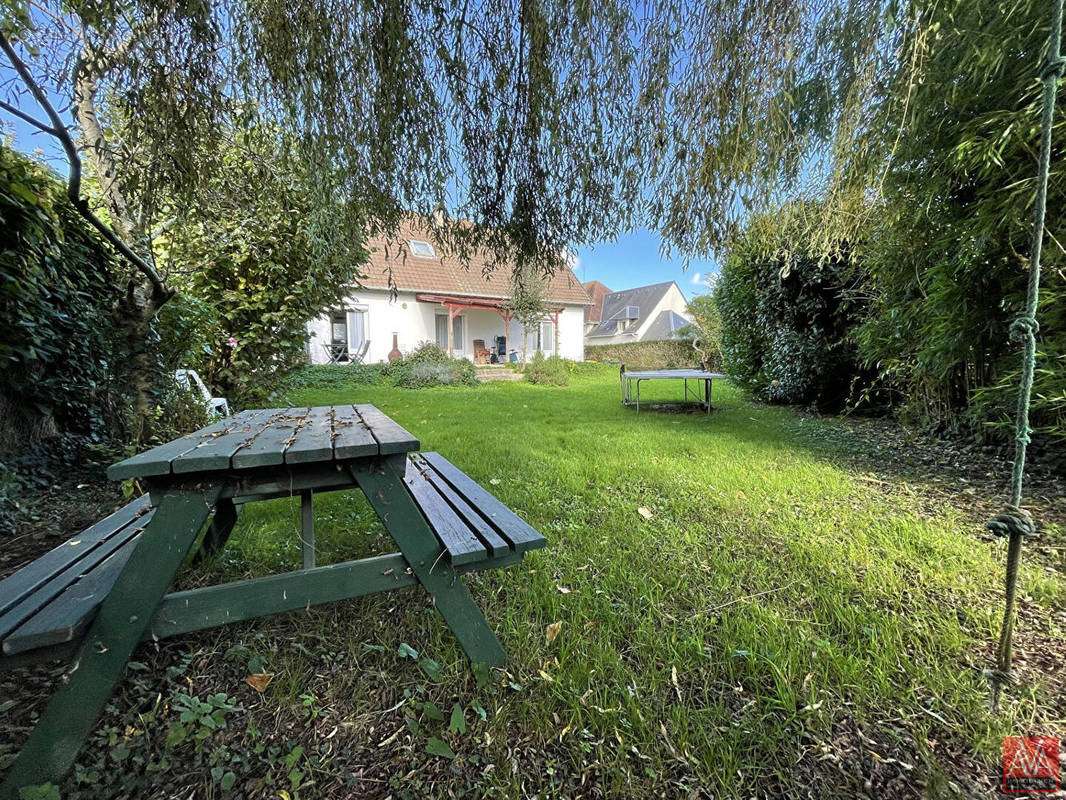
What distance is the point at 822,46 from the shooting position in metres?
1.65

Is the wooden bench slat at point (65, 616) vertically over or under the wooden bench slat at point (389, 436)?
under

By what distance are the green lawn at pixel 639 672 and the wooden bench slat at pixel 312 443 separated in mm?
737

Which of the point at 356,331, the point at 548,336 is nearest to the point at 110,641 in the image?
the point at 356,331

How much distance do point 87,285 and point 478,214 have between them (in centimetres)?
295

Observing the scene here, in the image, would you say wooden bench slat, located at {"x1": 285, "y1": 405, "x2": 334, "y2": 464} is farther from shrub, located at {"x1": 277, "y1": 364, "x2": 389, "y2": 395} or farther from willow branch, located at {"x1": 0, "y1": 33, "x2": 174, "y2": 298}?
shrub, located at {"x1": 277, "y1": 364, "x2": 389, "y2": 395}

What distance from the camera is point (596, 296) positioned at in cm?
3256

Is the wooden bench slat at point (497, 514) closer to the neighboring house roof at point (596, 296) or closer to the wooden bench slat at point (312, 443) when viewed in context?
the wooden bench slat at point (312, 443)

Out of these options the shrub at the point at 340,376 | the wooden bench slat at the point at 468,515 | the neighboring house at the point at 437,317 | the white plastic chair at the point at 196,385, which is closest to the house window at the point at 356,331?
the neighboring house at the point at 437,317

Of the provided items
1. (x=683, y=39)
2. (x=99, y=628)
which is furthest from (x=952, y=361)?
(x=99, y=628)

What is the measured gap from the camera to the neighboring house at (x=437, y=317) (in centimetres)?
1250

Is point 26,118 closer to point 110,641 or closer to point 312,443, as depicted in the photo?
point 312,443

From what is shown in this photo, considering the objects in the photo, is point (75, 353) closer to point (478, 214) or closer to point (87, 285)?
point (87, 285)

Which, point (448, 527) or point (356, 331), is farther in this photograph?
point (356, 331)

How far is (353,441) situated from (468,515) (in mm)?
532
